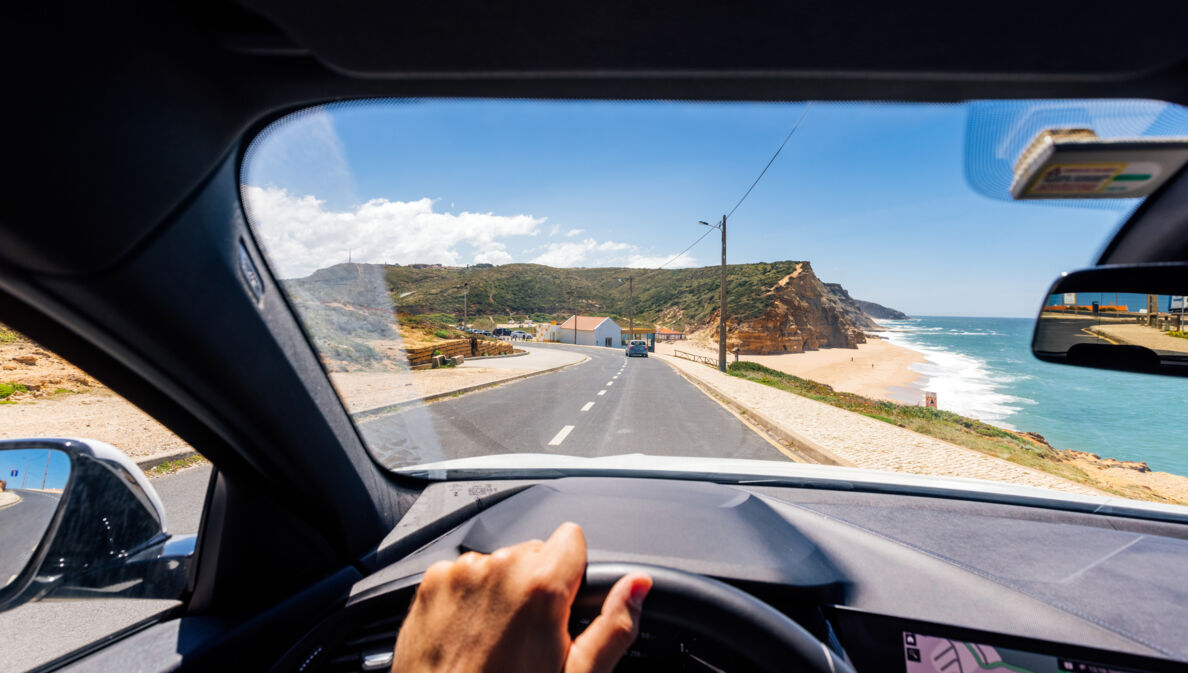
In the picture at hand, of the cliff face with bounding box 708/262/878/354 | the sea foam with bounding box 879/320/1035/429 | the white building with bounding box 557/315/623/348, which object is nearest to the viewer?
the sea foam with bounding box 879/320/1035/429

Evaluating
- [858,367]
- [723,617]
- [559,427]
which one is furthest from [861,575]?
[858,367]

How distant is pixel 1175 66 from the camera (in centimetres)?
150

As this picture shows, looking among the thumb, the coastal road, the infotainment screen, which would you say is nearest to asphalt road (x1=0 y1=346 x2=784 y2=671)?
the coastal road

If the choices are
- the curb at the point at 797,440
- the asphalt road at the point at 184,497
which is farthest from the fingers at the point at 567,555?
the curb at the point at 797,440

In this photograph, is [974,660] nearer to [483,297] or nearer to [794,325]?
[483,297]

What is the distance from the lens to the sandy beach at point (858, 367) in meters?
16.2

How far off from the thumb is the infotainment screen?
1.33 meters

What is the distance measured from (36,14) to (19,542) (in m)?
1.62

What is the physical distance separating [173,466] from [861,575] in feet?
9.67

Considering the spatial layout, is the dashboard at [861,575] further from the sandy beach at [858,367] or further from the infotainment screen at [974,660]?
the sandy beach at [858,367]

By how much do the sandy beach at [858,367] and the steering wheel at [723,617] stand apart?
567 inches

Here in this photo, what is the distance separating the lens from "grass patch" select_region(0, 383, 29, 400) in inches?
80.1

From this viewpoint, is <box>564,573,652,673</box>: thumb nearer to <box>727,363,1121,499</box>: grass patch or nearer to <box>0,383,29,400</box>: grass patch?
<box>0,383,29,400</box>: grass patch

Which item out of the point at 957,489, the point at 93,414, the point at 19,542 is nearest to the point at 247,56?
the point at 19,542
